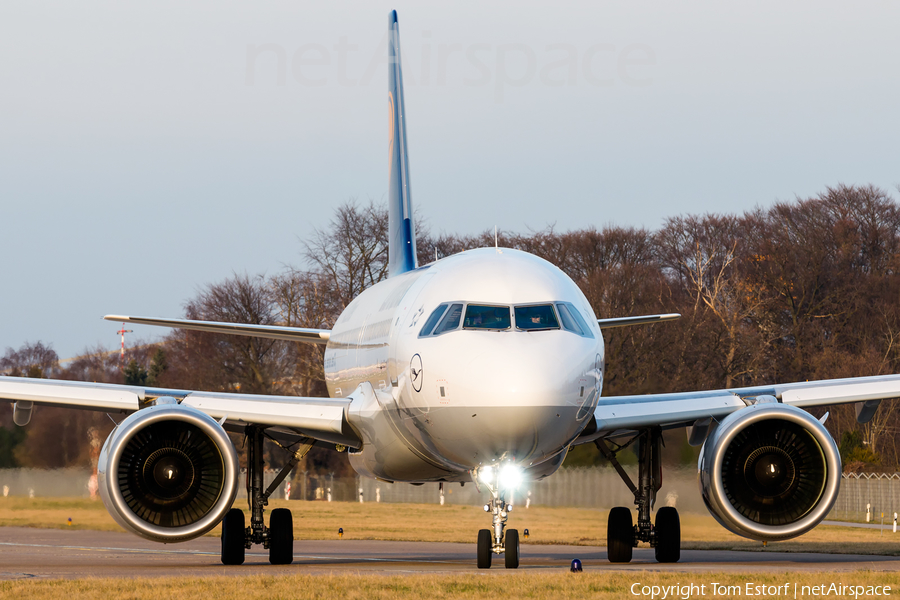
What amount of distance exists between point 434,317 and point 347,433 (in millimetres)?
4037

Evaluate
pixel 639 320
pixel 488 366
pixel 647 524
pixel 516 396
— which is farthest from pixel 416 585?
pixel 639 320

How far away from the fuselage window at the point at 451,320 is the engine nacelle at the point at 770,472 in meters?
3.84

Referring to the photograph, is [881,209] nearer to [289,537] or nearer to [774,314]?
[774,314]

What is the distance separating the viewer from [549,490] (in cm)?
2583

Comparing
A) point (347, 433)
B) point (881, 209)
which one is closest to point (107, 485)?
point (347, 433)

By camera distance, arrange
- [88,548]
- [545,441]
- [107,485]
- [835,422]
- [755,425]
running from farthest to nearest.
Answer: [835,422] → [88,548] → [755,425] → [107,485] → [545,441]

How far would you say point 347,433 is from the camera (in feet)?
55.5

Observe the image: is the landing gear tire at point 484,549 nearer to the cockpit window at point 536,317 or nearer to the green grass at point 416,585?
the green grass at point 416,585

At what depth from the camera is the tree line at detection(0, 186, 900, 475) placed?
48562mm

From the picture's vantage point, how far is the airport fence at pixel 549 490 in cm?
2085

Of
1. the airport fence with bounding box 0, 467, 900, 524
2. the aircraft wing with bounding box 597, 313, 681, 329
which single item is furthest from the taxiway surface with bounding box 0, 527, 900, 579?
the aircraft wing with bounding box 597, 313, 681, 329

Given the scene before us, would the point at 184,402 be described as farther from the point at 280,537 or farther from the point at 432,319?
the point at 432,319

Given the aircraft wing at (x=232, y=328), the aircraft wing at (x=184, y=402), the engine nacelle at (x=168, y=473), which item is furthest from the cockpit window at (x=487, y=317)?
the aircraft wing at (x=232, y=328)

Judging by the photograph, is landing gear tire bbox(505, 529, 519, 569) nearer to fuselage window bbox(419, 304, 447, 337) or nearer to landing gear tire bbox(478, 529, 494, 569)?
landing gear tire bbox(478, 529, 494, 569)
